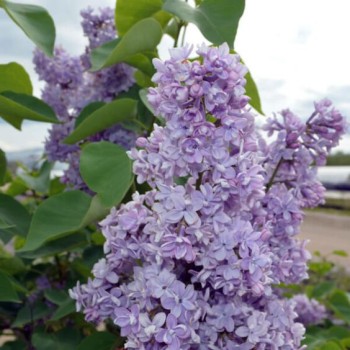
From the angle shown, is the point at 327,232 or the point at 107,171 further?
the point at 327,232

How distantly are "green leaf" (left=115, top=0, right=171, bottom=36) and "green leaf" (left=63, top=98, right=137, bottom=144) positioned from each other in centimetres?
15

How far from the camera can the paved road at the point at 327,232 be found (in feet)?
18.0

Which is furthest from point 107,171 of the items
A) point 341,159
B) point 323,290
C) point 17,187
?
point 341,159

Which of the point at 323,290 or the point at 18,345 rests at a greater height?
the point at 323,290

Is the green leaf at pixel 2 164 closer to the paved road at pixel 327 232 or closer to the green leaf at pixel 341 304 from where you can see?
the green leaf at pixel 341 304

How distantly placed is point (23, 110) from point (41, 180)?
0.44m

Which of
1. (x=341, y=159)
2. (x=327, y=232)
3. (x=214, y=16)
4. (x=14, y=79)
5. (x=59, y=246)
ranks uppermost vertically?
(x=341, y=159)

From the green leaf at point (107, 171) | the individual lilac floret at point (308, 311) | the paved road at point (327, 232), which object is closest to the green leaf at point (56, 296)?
the green leaf at point (107, 171)

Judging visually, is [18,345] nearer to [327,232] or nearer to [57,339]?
[57,339]

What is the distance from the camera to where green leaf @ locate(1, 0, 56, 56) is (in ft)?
2.89

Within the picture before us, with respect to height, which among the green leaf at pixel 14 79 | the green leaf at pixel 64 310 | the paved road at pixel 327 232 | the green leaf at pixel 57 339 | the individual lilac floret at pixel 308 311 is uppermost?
the green leaf at pixel 14 79

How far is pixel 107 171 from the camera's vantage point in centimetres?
76

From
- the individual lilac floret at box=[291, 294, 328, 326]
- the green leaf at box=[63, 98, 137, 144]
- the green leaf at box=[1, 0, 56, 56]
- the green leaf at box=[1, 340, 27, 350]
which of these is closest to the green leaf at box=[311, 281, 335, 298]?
the individual lilac floret at box=[291, 294, 328, 326]

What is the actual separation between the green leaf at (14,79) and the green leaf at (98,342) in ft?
1.24
